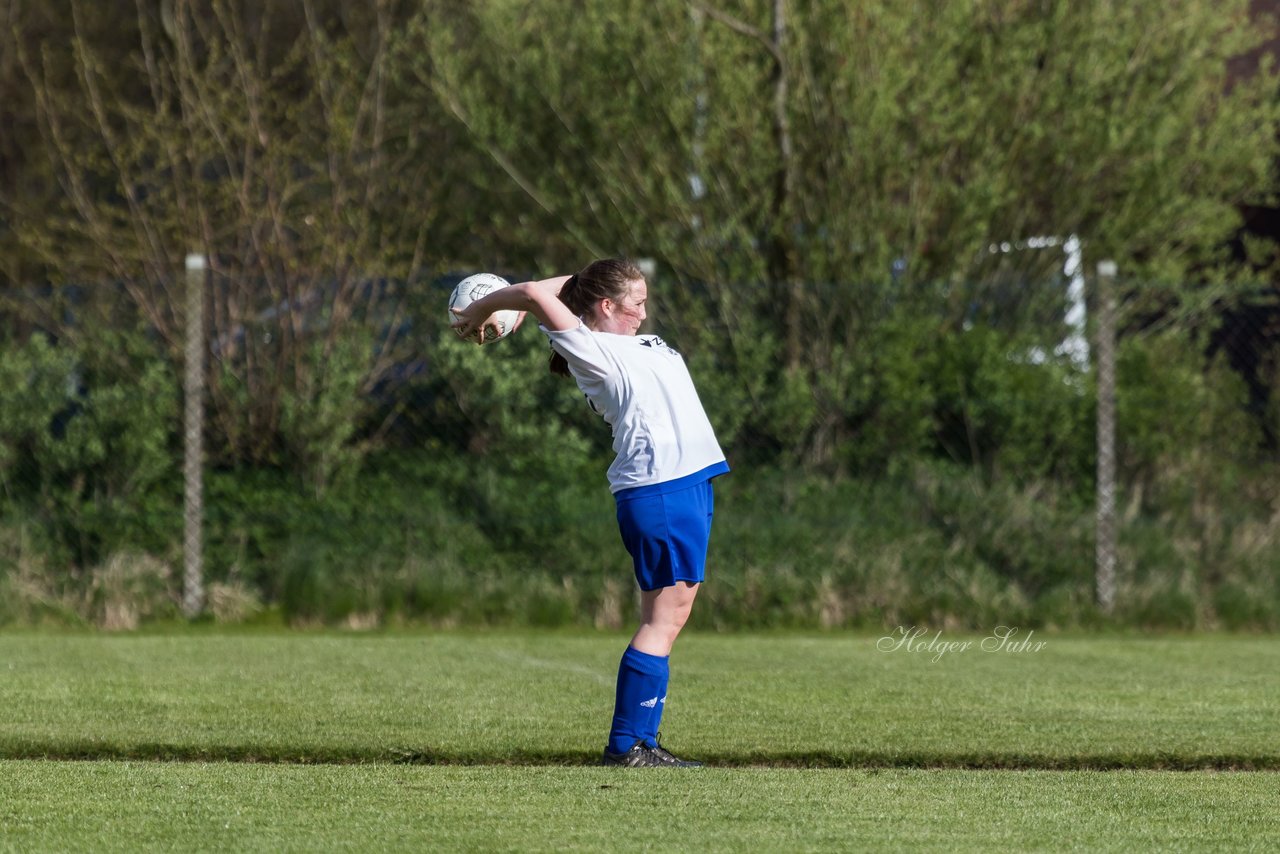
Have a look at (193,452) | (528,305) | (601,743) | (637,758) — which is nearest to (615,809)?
(637,758)

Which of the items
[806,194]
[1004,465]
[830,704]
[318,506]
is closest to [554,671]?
[830,704]

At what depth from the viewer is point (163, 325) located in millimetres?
10914

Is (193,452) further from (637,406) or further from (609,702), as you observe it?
(637,406)

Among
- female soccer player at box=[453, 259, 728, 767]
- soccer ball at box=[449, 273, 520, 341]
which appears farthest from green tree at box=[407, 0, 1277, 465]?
female soccer player at box=[453, 259, 728, 767]

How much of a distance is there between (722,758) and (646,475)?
3.22ft

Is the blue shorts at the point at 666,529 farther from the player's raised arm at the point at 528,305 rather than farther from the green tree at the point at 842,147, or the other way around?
the green tree at the point at 842,147

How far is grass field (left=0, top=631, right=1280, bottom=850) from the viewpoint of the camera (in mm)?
4020

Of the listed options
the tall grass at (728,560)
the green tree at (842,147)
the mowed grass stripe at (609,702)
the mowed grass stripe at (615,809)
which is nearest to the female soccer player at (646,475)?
the mowed grass stripe at (615,809)

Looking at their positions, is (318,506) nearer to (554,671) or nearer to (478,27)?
(554,671)

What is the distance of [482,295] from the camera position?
17.9ft

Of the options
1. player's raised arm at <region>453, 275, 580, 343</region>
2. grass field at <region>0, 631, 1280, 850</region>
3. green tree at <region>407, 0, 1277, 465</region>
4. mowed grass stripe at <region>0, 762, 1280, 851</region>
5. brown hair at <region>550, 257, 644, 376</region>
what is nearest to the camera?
mowed grass stripe at <region>0, 762, 1280, 851</region>

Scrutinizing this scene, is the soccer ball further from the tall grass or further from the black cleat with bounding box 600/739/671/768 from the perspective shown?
the tall grass

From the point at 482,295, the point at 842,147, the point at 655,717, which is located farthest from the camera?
the point at 842,147

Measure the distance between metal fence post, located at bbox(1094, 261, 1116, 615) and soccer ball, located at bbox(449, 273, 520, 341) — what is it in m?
5.70
